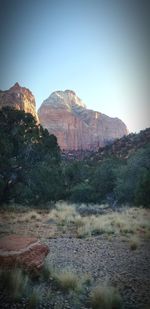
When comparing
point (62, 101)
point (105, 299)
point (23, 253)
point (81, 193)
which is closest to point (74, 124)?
point (62, 101)

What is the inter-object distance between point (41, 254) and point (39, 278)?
561 millimetres

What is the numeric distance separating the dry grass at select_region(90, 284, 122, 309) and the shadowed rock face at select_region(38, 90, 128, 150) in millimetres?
98625

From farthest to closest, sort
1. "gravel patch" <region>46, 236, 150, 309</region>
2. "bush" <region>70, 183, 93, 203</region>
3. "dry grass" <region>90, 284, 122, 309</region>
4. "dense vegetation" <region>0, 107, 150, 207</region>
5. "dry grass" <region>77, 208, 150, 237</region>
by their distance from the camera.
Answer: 1. "bush" <region>70, 183, 93, 203</region>
2. "dense vegetation" <region>0, 107, 150, 207</region>
3. "dry grass" <region>77, 208, 150, 237</region>
4. "gravel patch" <region>46, 236, 150, 309</region>
5. "dry grass" <region>90, 284, 122, 309</region>

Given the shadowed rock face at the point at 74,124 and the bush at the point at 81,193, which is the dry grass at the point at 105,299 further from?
the shadowed rock face at the point at 74,124

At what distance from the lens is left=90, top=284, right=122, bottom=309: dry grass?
524 centimetres

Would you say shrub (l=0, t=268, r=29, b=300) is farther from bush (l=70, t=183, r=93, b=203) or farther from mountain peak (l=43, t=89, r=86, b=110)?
mountain peak (l=43, t=89, r=86, b=110)

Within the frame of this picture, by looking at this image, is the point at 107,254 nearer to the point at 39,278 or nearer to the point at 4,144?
the point at 39,278

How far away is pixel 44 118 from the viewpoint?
109688 mm

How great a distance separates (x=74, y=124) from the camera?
114m

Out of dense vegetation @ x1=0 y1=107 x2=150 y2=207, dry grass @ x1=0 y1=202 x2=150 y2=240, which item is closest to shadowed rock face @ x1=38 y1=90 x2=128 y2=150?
dense vegetation @ x1=0 y1=107 x2=150 y2=207

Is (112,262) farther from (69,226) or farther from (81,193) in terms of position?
(81,193)

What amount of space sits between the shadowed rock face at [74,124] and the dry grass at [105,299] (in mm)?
98625

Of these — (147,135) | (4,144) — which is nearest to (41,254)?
(4,144)

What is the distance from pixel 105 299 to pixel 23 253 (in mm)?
1857
